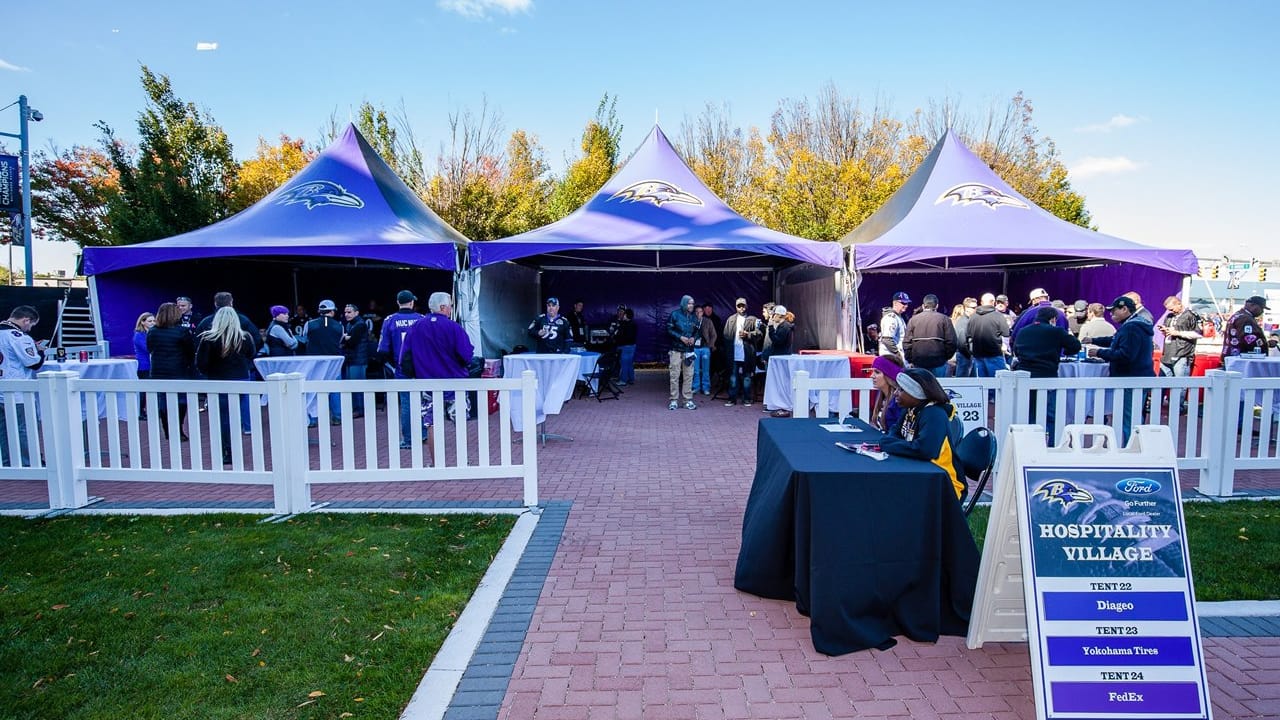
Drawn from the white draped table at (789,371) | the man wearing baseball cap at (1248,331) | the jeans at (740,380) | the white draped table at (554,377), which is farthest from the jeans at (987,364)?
the white draped table at (554,377)

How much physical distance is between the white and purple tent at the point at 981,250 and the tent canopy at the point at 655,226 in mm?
1435

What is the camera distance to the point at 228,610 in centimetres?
353

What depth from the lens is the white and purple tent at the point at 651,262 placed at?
10.9 metres

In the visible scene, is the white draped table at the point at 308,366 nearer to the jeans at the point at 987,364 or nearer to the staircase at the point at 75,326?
the jeans at the point at 987,364

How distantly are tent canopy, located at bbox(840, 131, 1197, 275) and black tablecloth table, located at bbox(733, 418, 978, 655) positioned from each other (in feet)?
27.0

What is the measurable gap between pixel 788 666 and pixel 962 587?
922 mm

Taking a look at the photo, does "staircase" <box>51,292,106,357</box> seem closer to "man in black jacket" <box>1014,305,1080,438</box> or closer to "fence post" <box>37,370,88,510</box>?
"fence post" <box>37,370,88,510</box>

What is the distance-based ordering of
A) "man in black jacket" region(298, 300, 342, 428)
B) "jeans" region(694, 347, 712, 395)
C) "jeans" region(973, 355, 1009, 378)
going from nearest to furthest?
"jeans" region(973, 355, 1009, 378)
"man in black jacket" region(298, 300, 342, 428)
"jeans" region(694, 347, 712, 395)

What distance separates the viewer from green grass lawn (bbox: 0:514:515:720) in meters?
2.77

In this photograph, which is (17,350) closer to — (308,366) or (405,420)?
(308,366)

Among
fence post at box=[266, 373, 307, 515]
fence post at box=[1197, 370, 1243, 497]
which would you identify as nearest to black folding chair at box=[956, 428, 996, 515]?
fence post at box=[1197, 370, 1243, 497]

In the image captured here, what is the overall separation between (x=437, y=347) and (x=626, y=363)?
7.02 meters

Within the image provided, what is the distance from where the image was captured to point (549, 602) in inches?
144

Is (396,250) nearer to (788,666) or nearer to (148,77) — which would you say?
(788,666)
